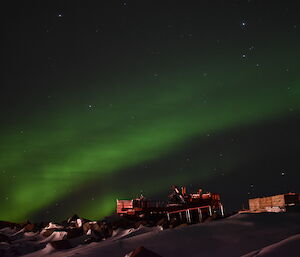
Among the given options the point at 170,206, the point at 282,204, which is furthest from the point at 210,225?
the point at 282,204

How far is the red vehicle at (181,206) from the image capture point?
15672 mm

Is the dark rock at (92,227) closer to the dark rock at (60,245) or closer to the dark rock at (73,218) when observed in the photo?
the dark rock at (60,245)

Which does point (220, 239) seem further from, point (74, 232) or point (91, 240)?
point (74, 232)

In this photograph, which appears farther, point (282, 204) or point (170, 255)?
point (282, 204)

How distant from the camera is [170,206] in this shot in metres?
16.0

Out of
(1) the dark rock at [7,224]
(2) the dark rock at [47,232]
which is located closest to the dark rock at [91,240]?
(2) the dark rock at [47,232]

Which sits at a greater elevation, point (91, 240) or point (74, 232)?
point (74, 232)

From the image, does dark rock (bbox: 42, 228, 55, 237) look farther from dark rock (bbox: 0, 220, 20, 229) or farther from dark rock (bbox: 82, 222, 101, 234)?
dark rock (bbox: 0, 220, 20, 229)

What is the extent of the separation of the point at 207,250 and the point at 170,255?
587mm

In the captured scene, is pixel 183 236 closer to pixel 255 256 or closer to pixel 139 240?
pixel 139 240

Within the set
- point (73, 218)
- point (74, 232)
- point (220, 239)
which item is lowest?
point (220, 239)

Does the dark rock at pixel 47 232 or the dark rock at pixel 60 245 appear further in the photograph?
the dark rock at pixel 47 232

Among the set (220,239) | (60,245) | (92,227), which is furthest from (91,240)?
(220,239)

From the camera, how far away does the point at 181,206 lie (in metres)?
15.6
